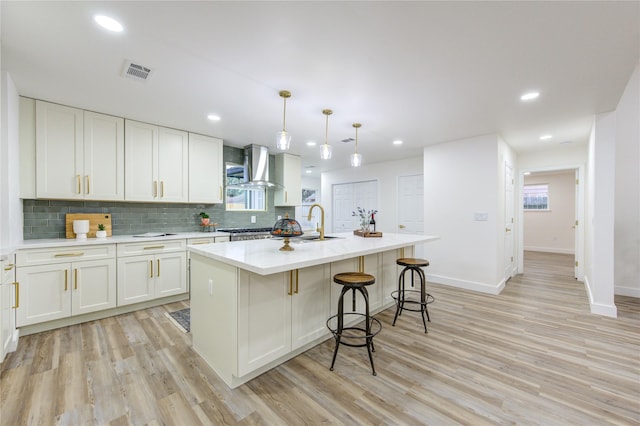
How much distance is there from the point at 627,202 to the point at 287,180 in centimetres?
557

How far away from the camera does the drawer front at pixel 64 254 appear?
2.63m

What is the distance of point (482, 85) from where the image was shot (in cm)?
250

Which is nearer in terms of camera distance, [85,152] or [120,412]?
[120,412]

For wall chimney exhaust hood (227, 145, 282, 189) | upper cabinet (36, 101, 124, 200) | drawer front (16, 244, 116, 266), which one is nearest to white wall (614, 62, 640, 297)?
wall chimney exhaust hood (227, 145, 282, 189)

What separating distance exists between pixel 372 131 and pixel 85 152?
371 centimetres

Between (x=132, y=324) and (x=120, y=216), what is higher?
(x=120, y=216)

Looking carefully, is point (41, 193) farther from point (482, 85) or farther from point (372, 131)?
point (482, 85)

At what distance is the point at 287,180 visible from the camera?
5.38 metres

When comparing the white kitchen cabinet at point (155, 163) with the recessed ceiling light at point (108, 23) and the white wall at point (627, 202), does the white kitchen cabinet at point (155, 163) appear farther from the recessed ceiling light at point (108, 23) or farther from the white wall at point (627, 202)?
the white wall at point (627, 202)

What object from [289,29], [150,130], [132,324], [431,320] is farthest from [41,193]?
[431,320]

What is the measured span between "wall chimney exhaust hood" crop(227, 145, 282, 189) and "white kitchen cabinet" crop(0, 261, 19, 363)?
2954mm

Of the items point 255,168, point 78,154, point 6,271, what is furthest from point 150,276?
point 255,168

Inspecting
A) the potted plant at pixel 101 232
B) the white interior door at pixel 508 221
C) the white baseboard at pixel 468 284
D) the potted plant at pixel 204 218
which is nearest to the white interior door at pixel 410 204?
the white baseboard at pixel 468 284

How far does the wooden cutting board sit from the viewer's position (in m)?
3.26
